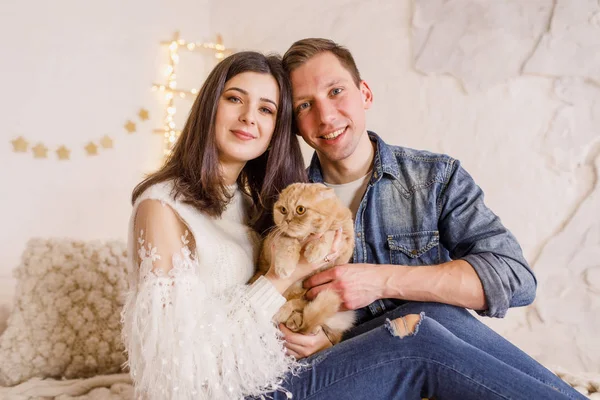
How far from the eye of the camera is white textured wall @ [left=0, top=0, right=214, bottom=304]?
2494 millimetres

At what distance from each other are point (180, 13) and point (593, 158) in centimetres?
282

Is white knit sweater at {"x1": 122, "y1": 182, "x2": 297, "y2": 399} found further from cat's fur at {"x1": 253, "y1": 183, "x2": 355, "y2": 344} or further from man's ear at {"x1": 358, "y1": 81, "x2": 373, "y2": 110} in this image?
man's ear at {"x1": 358, "y1": 81, "x2": 373, "y2": 110}

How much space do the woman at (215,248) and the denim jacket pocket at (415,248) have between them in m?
0.31

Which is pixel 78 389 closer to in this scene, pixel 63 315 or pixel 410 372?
pixel 63 315

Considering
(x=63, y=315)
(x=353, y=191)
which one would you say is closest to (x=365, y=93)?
(x=353, y=191)

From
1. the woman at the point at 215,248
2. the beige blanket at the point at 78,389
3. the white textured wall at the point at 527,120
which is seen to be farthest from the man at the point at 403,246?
the white textured wall at the point at 527,120

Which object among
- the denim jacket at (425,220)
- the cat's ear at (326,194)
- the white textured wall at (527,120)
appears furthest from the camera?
the white textured wall at (527,120)

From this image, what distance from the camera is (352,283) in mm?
1324

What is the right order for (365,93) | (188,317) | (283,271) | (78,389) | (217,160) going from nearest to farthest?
(188,317), (283,271), (217,160), (78,389), (365,93)

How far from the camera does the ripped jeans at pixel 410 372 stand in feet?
3.53

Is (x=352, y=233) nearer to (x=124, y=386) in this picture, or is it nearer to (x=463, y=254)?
(x=463, y=254)

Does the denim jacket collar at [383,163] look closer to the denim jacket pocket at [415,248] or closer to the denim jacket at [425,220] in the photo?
the denim jacket at [425,220]

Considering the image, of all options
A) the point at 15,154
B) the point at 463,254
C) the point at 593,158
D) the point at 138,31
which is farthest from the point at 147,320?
the point at 138,31

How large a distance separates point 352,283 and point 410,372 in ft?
0.95
